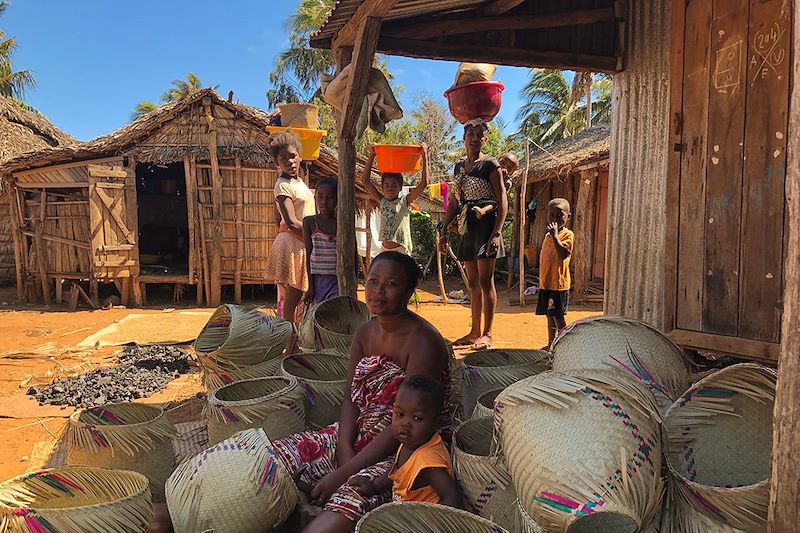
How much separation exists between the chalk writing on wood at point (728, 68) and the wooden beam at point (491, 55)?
1.20 m

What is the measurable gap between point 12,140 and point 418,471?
1499 cm

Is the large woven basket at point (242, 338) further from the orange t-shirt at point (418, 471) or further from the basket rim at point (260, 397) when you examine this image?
the orange t-shirt at point (418, 471)

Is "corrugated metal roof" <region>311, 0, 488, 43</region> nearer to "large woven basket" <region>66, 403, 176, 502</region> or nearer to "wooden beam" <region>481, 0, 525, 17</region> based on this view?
"wooden beam" <region>481, 0, 525, 17</region>

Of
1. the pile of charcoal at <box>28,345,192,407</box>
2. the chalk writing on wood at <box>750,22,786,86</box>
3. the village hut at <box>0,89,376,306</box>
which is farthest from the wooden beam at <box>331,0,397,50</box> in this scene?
the village hut at <box>0,89,376,306</box>

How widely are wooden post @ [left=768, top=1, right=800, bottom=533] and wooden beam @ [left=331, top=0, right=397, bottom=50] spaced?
259cm

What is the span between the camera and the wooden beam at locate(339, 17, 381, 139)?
3.60m

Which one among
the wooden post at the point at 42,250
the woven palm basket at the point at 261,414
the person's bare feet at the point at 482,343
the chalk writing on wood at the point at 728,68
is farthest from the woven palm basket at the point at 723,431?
the wooden post at the point at 42,250

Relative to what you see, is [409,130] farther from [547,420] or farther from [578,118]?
[547,420]

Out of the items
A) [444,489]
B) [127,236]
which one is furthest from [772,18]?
[127,236]

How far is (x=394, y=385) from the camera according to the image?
7.73ft

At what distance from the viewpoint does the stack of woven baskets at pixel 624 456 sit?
55.2 inches

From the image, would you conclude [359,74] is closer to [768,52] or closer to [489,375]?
[489,375]

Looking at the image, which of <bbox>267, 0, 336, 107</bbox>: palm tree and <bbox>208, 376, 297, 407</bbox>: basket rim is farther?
<bbox>267, 0, 336, 107</bbox>: palm tree

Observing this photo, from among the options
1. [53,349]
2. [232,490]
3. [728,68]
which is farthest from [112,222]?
[728,68]
